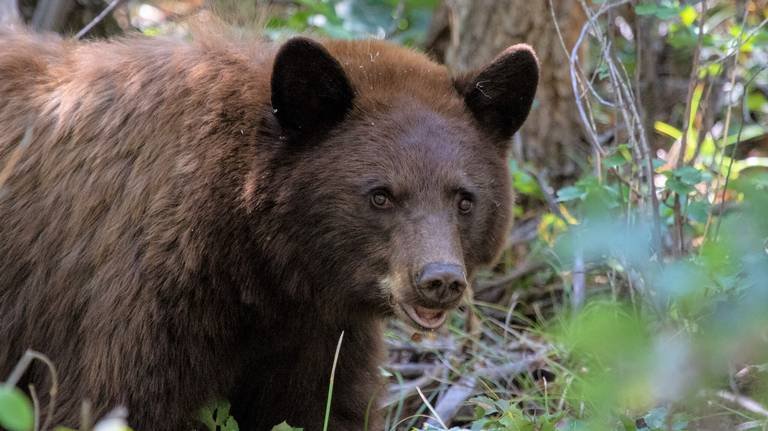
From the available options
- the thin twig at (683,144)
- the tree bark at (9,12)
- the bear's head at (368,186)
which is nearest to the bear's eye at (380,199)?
the bear's head at (368,186)

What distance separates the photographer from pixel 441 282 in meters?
4.20

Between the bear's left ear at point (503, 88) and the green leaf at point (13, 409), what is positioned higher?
the green leaf at point (13, 409)

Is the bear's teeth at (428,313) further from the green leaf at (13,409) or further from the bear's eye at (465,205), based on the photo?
the green leaf at (13,409)

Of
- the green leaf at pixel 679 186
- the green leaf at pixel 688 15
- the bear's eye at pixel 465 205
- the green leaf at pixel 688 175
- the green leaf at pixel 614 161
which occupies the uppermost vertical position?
the green leaf at pixel 688 15

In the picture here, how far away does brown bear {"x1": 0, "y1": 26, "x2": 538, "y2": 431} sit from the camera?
14.2 ft

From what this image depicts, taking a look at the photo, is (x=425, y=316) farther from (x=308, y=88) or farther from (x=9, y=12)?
(x=9, y=12)

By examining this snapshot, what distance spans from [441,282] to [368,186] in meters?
0.52

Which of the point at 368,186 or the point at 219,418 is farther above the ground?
the point at 368,186

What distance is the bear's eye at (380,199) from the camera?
14.7 ft

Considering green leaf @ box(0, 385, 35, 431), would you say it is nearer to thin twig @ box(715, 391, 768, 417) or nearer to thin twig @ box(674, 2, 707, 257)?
thin twig @ box(715, 391, 768, 417)

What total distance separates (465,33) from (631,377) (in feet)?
19.0

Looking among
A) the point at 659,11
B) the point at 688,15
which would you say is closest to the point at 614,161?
the point at 659,11

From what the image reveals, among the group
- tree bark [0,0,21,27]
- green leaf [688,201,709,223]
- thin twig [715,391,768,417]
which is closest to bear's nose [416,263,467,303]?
thin twig [715,391,768,417]

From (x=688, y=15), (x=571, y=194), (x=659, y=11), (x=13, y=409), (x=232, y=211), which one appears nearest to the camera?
(x=13, y=409)
